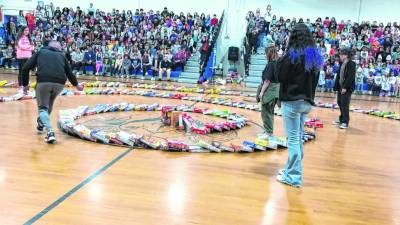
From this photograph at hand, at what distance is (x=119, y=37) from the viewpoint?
60.4ft

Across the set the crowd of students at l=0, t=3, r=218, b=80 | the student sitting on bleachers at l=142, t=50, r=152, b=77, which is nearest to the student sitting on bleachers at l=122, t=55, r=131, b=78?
the crowd of students at l=0, t=3, r=218, b=80

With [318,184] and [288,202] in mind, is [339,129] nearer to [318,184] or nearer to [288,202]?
[318,184]

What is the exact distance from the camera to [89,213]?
123 inches

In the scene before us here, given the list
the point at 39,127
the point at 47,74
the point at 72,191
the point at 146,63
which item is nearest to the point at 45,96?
the point at 47,74

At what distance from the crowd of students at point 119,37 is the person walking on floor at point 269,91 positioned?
10.7 meters

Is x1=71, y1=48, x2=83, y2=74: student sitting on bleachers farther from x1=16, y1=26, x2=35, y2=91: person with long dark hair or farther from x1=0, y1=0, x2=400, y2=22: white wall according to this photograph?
x1=16, y1=26, x2=35, y2=91: person with long dark hair

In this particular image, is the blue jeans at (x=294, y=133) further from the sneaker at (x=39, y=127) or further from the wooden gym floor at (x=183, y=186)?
the sneaker at (x=39, y=127)

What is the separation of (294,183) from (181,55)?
521 inches

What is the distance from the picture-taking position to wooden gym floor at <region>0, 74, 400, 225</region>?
3199 millimetres

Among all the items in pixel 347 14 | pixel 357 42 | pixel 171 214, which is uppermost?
pixel 347 14

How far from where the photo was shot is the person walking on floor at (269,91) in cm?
542

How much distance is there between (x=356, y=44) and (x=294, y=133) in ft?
47.8

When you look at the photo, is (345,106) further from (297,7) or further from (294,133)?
(297,7)

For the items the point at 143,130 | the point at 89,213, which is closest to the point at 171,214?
the point at 89,213
